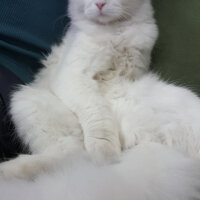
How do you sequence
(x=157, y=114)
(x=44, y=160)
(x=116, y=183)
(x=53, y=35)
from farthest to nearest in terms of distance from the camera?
(x=53, y=35) → (x=157, y=114) → (x=44, y=160) → (x=116, y=183)

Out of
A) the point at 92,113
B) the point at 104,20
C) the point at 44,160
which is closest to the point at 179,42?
the point at 104,20

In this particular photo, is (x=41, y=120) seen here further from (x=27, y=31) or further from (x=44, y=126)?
(x=27, y=31)

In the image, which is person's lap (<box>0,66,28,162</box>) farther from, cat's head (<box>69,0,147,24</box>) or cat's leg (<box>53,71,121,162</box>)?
cat's head (<box>69,0,147,24</box>)

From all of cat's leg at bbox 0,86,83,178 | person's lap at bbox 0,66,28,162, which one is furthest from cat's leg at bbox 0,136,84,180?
person's lap at bbox 0,66,28,162

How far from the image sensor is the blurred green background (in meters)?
1.12

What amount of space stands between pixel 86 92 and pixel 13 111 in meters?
0.27

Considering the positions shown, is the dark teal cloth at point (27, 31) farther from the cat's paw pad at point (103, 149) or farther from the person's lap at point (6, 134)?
the cat's paw pad at point (103, 149)

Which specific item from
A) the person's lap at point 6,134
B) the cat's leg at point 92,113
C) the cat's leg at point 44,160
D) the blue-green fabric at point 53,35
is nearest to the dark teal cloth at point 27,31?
the blue-green fabric at point 53,35

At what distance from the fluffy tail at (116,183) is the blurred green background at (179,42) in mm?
549

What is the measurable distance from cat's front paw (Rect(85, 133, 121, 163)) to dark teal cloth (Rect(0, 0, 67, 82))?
449mm

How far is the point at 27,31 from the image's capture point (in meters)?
1.12

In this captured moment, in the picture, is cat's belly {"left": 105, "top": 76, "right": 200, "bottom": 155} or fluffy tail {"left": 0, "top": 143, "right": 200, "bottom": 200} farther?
cat's belly {"left": 105, "top": 76, "right": 200, "bottom": 155}

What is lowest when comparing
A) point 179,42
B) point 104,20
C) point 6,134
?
point 6,134

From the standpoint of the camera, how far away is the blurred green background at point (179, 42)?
1.12 metres
